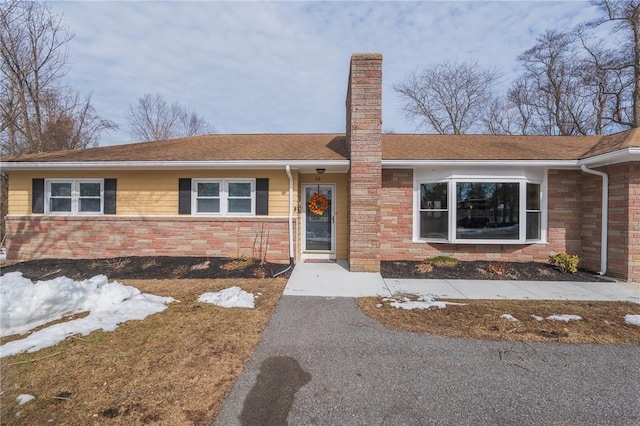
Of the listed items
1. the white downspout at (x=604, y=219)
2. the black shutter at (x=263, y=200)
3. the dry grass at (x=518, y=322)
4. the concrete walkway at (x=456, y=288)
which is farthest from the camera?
the black shutter at (x=263, y=200)

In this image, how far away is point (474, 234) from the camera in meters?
7.67

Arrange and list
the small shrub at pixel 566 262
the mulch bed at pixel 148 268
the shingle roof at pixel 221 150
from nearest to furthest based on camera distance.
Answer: the mulch bed at pixel 148 268, the small shrub at pixel 566 262, the shingle roof at pixel 221 150

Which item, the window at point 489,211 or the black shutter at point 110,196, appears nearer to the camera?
the window at point 489,211

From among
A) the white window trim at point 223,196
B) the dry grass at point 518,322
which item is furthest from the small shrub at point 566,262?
the white window trim at point 223,196

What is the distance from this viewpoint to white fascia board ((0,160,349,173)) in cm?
744

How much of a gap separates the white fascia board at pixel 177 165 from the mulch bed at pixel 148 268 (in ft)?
8.23

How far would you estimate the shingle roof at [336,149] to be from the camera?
7609mm

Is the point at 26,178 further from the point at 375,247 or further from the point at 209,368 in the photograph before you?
the point at 375,247

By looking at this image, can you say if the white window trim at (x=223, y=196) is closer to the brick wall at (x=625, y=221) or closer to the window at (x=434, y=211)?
the window at (x=434, y=211)

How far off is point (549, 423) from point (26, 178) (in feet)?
40.2

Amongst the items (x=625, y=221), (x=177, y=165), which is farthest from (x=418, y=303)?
(x=177, y=165)

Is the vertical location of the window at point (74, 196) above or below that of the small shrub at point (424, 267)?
above

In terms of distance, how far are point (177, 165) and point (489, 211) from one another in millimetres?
8504

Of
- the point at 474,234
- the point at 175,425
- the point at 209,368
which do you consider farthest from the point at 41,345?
the point at 474,234
